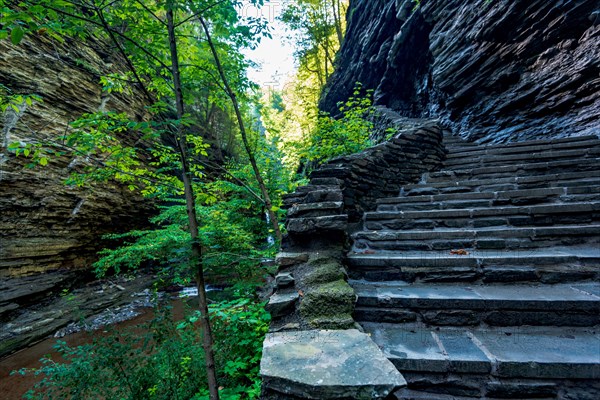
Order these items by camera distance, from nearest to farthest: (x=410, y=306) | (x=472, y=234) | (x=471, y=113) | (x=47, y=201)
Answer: (x=410, y=306) < (x=472, y=234) < (x=47, y=201) < (x=471, y=113)

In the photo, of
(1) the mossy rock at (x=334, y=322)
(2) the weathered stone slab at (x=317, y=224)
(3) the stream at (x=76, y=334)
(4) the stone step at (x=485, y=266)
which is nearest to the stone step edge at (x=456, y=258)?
(4) the stone step at (x=485, y=266)

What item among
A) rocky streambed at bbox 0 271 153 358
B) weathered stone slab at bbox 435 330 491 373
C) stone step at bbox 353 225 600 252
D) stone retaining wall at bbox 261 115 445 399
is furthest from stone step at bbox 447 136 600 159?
rocky streambed at bbox 0 271 153 358

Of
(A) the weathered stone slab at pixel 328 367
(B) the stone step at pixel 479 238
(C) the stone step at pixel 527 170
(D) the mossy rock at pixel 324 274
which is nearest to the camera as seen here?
(A) the weathered stone slab at pixel 328 367

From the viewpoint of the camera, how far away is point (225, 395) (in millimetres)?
2336

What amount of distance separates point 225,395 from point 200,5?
12.1 ft

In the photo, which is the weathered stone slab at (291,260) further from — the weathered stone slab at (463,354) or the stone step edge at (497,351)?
the weathered stone slab at (463,354)

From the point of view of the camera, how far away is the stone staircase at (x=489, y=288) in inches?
54.5

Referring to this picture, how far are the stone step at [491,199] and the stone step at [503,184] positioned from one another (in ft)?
0.88

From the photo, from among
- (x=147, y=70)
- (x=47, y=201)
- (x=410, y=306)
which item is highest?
(x=147, y=70)

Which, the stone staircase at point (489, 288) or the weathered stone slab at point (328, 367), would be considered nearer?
the weathered stone slab at point (328, 367)

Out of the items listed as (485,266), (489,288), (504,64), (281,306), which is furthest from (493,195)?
(504,64)

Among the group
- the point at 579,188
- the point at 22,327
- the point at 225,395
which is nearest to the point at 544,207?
the point at 579,188

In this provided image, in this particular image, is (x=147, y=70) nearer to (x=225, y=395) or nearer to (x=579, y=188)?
(x=225, y=395)

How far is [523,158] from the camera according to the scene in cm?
427
